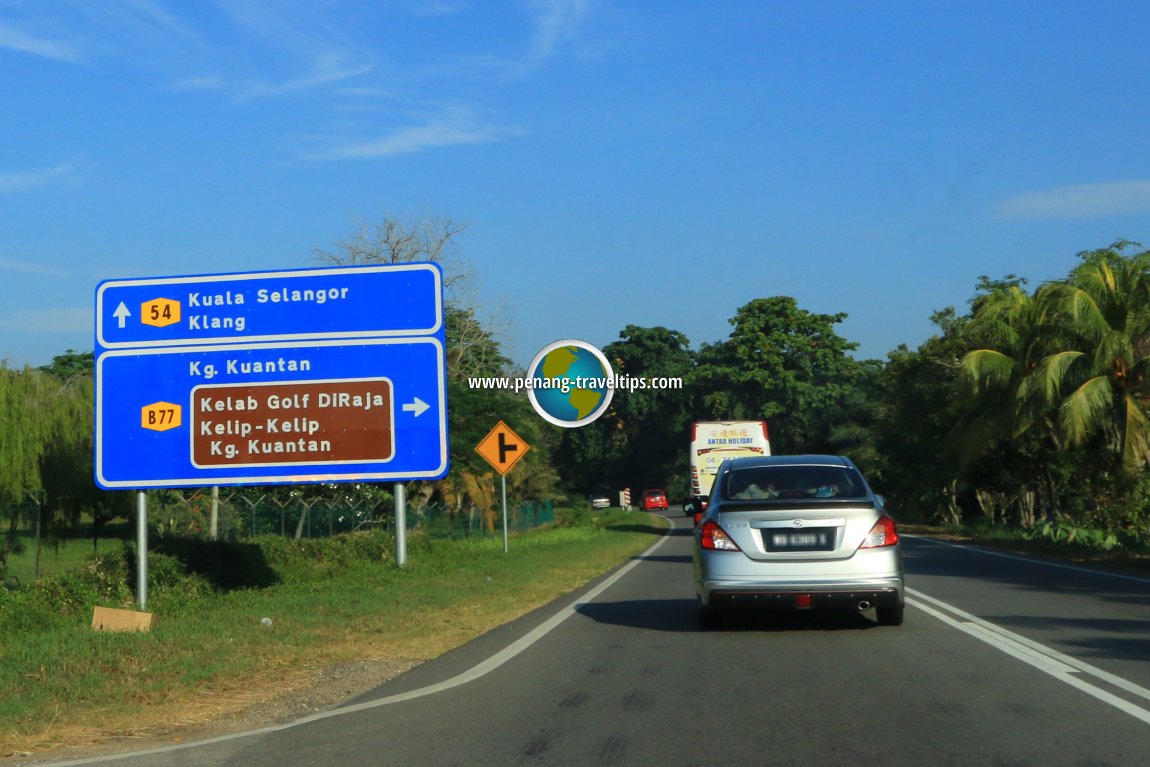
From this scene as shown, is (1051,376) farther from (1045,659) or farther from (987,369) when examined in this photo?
(1045,659)

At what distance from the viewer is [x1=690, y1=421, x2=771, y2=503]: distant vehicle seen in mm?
38562

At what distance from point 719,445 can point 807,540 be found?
27.8 meters

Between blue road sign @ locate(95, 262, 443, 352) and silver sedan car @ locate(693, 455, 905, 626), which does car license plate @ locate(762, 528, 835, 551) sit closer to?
silver sedan car @ locate(693, 455, 905, 626)

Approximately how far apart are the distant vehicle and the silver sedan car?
27.2m

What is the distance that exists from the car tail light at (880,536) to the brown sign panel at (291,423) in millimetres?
7551

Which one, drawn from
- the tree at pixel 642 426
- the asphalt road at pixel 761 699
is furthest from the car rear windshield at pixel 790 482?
the tree at pixel 642 426

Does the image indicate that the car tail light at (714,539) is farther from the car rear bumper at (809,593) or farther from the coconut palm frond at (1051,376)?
the coconut palm frond at (1051,376)

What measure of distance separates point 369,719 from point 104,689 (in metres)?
2.44

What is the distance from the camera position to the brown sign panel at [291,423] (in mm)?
→ 16422

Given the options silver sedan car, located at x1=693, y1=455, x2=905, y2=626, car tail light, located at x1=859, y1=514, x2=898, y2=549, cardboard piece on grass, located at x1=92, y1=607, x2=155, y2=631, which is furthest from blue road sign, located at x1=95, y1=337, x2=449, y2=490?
car tail light, located at x1=859, y1=514, x2=898, y2=549

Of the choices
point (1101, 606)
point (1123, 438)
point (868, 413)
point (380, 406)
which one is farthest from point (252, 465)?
point (868, 413)

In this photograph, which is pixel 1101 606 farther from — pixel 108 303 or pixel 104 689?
pixel 108 303

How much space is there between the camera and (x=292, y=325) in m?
16.6

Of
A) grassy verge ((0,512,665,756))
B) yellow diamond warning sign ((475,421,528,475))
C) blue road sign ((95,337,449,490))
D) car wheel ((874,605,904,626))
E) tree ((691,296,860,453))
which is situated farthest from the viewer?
tree ((691,296,860,453))
